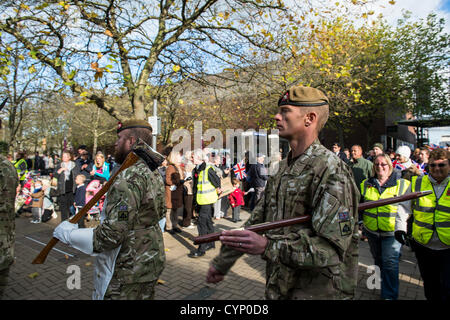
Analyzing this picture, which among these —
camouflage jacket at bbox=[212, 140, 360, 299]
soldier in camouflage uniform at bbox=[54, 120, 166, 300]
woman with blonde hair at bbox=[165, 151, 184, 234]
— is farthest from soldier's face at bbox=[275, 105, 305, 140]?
woman with blonde hair at bbox=[165, 151, 184, 234]

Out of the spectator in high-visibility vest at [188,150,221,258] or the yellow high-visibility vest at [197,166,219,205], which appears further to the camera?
the yellow high-visibility vest at [197,166,219,205]

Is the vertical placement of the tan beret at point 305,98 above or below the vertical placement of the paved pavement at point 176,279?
above

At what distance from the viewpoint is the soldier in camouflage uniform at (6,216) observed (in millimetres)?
2539

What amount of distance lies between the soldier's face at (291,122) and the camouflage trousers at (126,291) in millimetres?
1524

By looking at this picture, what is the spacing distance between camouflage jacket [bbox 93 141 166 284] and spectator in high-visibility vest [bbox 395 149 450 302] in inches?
118

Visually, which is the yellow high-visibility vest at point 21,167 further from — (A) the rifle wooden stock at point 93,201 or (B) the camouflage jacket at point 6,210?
(A) the rifle wooden stock at point 93,201

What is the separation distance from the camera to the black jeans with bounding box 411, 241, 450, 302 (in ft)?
10.6

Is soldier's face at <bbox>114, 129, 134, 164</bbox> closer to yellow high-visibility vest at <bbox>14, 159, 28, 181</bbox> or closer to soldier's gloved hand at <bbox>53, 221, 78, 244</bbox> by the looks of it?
soldier's gloved hand at <bbox>53, 221, 78, 244</bbox>

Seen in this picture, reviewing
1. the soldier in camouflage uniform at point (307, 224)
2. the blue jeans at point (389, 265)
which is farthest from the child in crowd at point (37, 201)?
the blue jeans at point (389, 265)

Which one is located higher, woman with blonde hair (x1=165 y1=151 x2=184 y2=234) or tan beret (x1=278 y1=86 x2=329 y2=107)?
tan beret (x1=278 y1=86 x2=329 y2=107)

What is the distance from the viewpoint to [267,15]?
7164mm

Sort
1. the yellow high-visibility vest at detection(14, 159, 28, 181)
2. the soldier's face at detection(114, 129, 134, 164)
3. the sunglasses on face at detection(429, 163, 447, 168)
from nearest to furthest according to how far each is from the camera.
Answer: the soldier's face at detection(114, 129, 134, 164) < the sunglasses on face at detection(429, 163, 447, 168) < the yellow high-visibility vest at detection(14, 159, 28, 181)

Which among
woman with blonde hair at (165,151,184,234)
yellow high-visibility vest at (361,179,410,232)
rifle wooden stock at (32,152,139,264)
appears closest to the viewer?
rifle wooden stock at (32,152,139,264)

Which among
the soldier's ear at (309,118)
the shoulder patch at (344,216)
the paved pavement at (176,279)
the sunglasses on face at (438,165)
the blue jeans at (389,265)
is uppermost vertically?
the soldier's ear at (309,118)
